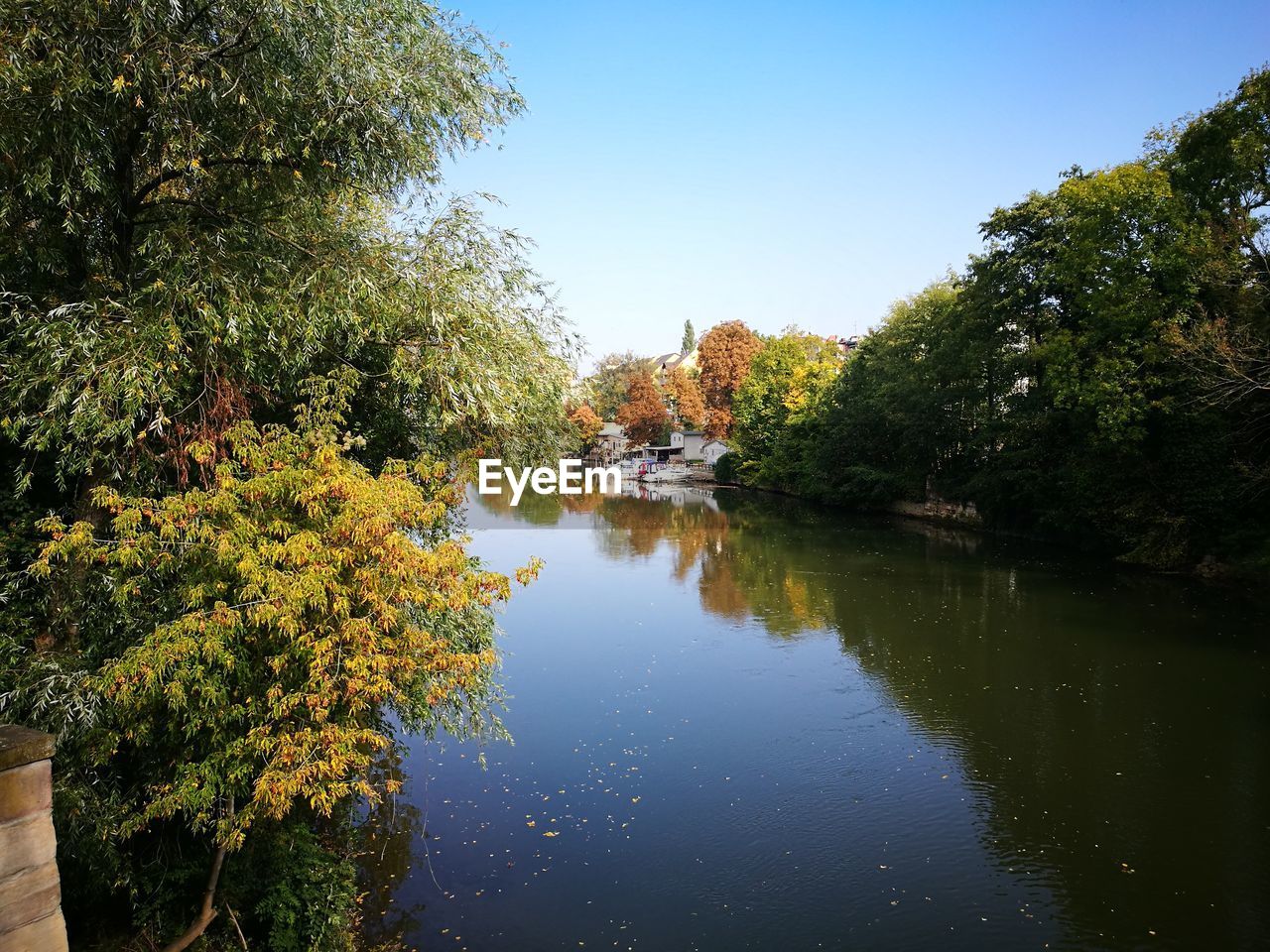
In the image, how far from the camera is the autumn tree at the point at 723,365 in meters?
70.6

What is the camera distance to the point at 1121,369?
71.8 ft

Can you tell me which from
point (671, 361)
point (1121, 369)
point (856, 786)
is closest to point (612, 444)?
point (671, 361)

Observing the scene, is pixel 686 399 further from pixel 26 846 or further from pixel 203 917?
pixel 26 846

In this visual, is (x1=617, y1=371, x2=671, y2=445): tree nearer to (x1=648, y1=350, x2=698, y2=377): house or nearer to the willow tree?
(x1=648, y1=350, x2=698, y2=377): house

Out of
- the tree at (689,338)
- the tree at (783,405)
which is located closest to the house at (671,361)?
the tree at (689,338)

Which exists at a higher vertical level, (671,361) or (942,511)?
(671,361)

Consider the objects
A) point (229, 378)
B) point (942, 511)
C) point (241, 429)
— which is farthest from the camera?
point (942, 511)

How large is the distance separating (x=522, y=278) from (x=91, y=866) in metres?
6.50

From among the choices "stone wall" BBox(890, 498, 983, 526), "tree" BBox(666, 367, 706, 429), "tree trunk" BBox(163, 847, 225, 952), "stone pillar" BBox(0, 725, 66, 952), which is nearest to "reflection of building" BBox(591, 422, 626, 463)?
"tree" BBox(666, 367, 706, 429)

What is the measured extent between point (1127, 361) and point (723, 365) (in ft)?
164

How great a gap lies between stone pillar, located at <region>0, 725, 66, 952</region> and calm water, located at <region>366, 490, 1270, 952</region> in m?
3.59

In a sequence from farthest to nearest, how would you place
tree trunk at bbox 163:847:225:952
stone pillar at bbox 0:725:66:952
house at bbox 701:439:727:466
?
house at bbox 701:439:727:466
tree trunk at bbox 163:847:225:952
stone pillar at bbox 0:725:66:952

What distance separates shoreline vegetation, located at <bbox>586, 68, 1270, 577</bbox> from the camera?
1917 cm

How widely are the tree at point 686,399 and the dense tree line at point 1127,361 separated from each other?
44833 millimetres
